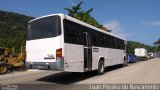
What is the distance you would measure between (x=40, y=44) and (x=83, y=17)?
31.1 metres

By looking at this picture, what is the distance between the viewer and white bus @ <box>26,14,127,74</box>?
11086 millimetres

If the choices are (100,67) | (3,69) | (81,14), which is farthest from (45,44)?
(81,14)

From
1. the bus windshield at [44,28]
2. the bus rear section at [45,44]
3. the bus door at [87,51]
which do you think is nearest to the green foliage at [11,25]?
the bus door at [87,51]

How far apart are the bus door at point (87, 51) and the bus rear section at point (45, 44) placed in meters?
2.39

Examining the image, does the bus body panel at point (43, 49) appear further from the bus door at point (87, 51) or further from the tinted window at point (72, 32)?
the bus door at point (87, 51)

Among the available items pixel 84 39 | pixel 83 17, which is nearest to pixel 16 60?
pixel 84 39

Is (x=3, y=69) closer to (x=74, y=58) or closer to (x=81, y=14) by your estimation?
(x=74, y=58)

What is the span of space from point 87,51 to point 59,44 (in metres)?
2.95

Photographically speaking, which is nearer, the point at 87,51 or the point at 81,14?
the point at 87,51

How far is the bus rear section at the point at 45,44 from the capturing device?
36.2 ft

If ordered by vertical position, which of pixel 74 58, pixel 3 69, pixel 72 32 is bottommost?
pixel 3 69

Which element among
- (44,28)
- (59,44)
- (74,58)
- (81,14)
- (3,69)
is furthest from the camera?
(81,14)

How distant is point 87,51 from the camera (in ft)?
44.7

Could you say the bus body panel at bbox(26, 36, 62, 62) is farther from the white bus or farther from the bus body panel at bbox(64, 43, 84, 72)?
the bus body panel at bbox(64, 43, 84, 72)
